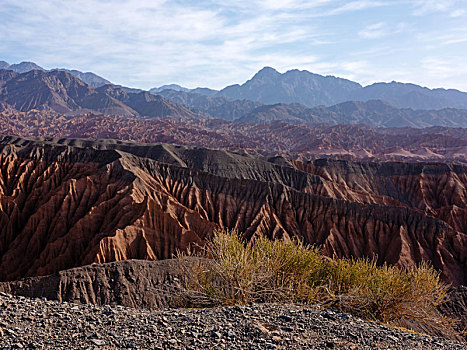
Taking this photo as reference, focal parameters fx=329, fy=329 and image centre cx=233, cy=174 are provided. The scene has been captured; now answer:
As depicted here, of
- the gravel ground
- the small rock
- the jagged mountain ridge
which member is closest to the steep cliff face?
the gravel ground

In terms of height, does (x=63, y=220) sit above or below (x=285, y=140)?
below

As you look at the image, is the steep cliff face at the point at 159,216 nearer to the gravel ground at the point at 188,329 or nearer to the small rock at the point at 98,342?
the gravel ground at the point at 188,329

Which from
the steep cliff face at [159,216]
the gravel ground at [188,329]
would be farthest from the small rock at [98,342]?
the steep cliff face at [159,216]

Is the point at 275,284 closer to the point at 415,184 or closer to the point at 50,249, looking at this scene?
the point at 50,249

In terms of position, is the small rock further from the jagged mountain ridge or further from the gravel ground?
the jagged mountain ridge

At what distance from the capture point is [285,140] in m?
196

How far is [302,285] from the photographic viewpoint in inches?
482

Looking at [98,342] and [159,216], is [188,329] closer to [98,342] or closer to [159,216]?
[98,342]

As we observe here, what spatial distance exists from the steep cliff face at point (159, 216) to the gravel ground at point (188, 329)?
24176mm

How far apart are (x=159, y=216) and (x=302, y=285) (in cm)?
2820

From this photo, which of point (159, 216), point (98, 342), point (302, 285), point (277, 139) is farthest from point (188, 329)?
point (277, 139)

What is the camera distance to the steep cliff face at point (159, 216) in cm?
3516

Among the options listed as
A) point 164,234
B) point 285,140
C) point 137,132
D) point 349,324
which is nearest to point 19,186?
point 164,234

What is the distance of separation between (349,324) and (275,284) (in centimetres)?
401
